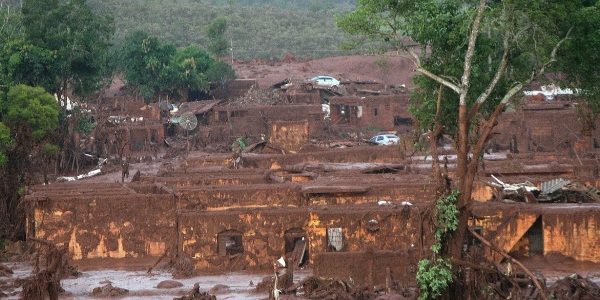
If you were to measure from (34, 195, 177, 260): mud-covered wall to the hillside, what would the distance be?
63223mm

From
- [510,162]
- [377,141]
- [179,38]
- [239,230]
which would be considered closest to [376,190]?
[239,230]

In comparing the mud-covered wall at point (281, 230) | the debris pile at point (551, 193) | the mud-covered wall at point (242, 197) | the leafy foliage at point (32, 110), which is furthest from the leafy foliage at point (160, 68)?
the mud-covered wall at point (281, 230)

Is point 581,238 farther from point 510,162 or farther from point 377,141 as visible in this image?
point 377,141

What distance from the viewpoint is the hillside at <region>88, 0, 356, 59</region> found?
99.5 metres

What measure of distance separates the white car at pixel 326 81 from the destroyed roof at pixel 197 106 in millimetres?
6660

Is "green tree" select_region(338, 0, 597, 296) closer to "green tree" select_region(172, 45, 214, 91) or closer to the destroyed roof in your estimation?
the destroyed roof

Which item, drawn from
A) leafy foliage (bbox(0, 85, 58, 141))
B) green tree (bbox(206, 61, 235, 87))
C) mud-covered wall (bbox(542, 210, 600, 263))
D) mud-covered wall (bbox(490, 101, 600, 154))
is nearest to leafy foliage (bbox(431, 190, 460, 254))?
mud-covered wall (bbox(542, 210, 600, 263))

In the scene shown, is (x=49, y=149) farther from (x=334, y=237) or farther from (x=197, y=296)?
(x=197, y=296)

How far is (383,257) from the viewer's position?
959 inches

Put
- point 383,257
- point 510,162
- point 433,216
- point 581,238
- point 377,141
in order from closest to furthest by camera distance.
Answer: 1. point 433,216
2. point 383,257
3. point 581,238
4. point 510,162
5. point 377,141

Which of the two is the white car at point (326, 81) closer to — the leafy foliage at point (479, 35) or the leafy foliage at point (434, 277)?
the leafy foliage at point (479, 35)

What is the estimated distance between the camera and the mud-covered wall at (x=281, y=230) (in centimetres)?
2688

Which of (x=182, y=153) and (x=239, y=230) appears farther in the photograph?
(x=182, y=153)

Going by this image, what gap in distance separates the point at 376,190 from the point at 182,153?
80.9ft
